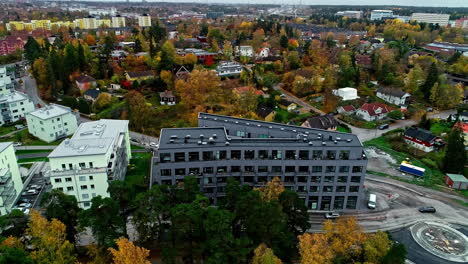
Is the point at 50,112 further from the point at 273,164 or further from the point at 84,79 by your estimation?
the point at 273,164

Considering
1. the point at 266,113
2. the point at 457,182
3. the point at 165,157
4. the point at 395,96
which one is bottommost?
A: the point at 457,182

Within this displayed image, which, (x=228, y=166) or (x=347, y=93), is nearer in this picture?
(x=228, y=166)

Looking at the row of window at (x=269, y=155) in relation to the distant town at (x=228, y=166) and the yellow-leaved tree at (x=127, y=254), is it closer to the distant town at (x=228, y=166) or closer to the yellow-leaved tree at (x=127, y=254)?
the distant town at (x=228, y=166)

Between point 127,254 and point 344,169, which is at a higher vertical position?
point 127,254

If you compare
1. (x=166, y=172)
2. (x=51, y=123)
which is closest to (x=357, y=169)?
(x=166, y=172)

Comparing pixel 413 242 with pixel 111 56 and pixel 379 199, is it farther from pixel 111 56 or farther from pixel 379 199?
pixel 111 56

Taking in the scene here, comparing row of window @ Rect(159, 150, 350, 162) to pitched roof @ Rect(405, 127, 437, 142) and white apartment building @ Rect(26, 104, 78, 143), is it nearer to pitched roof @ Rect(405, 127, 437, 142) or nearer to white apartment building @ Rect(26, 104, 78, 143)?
pitched roof @ Rect(405, 127, 437, 142)

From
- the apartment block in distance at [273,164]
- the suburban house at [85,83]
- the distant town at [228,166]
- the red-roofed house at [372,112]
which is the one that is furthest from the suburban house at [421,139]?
the suburban house at [85,83]

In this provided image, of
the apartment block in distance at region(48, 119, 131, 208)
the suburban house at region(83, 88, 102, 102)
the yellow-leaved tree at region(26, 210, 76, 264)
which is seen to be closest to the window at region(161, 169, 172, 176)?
the apartment block in distance at region(48, 119, 131, 208)
